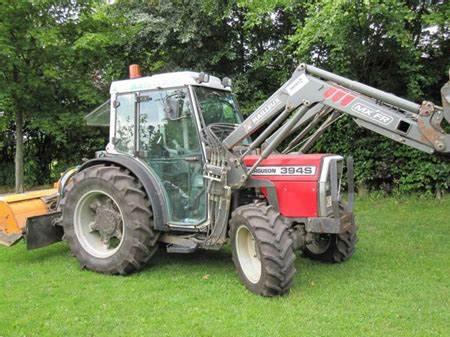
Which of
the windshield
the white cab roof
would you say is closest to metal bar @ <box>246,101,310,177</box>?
the windshield

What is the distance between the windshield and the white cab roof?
0.28 feet

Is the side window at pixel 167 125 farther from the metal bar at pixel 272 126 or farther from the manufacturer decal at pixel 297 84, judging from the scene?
the manufacturer decal at pixel 297 84

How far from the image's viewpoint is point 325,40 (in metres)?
8.40

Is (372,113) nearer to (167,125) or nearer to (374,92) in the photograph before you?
(374,92)

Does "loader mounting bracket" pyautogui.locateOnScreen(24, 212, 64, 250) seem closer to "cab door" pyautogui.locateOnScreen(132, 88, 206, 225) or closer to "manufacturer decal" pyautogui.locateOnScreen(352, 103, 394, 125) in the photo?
"cab door" pyautogui.locateOnScreen(132, 88, 206, 225)

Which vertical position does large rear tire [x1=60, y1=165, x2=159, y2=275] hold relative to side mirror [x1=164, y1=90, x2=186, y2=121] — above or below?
below

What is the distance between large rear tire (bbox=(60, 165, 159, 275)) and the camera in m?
5.56

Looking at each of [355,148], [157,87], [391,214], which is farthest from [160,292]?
[355,148]

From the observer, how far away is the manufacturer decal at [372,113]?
4521 millimetres

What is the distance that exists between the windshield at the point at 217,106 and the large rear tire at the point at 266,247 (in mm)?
1352

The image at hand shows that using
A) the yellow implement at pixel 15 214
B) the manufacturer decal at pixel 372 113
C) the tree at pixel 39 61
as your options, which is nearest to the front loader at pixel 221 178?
the manufacturer decal at pixel 372 113

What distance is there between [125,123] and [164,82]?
0.77 m

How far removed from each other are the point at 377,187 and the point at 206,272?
5.97 meters

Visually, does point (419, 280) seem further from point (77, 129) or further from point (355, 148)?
point (77, 129)
